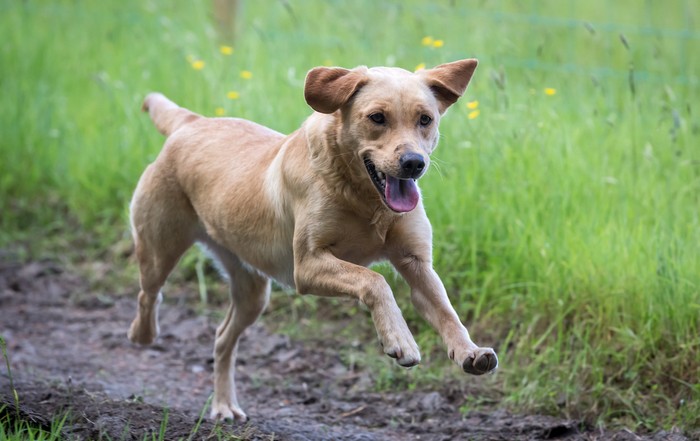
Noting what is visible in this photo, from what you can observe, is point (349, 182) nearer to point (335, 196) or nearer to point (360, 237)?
point (335, 196)

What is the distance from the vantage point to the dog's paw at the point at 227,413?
16.3 feet

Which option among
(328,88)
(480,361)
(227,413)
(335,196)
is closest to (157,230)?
(227,413)

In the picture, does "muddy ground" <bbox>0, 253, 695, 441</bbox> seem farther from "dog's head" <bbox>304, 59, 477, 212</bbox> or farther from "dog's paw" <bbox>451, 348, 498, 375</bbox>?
"dog's head" <bbox>304, 59, 477, 212</bbox>

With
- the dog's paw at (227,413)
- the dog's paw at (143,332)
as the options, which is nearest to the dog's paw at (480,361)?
the dog's paw at (227,413)

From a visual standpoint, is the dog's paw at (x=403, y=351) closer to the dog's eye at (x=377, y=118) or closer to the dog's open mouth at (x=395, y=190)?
the dog's open mouth at (x=395, y=190)

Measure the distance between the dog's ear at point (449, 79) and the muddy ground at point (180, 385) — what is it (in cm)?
152

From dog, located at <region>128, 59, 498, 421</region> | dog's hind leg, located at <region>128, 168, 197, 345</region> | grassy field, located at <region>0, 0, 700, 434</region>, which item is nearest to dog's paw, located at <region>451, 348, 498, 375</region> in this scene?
dog, located at <region>128, 59, 498, 421</region>

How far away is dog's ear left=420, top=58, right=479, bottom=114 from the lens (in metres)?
4.16

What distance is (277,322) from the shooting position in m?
6.38

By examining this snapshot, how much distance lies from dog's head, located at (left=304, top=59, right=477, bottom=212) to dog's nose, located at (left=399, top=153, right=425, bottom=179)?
0.06 feet

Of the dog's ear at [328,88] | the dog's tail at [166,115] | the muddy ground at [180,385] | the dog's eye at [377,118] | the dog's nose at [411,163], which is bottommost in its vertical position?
the muddy ground at [180,385]

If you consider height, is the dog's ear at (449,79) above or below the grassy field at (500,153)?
above

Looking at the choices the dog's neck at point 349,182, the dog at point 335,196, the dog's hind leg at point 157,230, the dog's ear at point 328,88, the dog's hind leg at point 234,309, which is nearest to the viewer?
the dog at point 335,196

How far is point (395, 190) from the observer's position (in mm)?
3959
